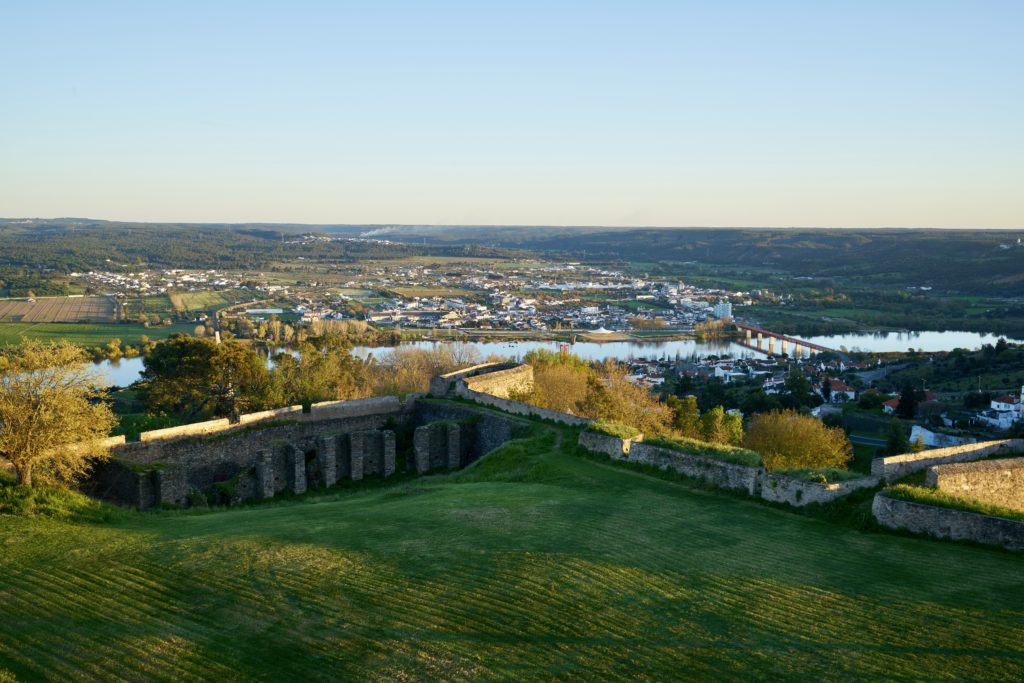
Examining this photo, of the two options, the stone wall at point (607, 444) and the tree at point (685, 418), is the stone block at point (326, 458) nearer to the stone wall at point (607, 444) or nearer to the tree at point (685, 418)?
the stone wall at point (607, 444)

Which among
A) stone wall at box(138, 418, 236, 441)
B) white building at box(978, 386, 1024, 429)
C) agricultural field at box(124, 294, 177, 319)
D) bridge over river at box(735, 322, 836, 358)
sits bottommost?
bridge over river at box(735, 322, 836, 358)

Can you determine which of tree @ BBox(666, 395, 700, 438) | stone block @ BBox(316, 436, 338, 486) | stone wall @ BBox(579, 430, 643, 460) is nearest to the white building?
tree @ BBox(666, 395, 700, 438)

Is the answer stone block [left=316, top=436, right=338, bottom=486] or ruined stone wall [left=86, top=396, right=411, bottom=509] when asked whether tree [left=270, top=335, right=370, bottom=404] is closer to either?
ruined stone wall [left=86, top=396, right=411, bottom=509]

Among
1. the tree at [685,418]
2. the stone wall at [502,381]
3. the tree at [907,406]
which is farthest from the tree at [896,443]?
the stone wall at [502,381]

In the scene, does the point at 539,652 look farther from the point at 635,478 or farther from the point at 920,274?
the point at 920,274

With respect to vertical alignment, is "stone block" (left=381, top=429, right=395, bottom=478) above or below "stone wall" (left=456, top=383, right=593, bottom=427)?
below

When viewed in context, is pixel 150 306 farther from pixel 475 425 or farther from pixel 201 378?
pixel 475 425

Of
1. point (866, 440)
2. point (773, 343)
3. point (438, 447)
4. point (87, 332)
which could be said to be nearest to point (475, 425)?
point (438, 447)
